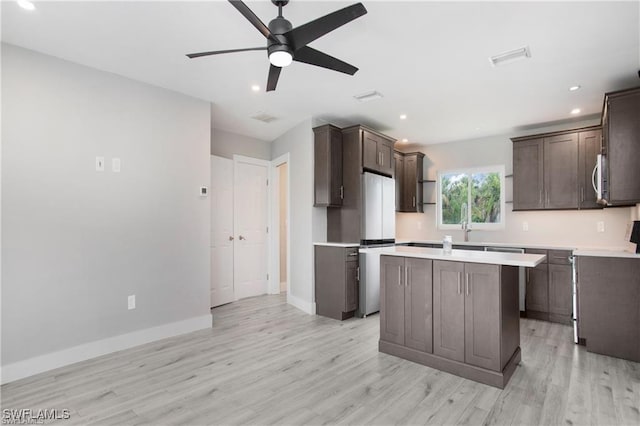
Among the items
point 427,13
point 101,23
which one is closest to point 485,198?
point 427,13

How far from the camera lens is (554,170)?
14.8 ft

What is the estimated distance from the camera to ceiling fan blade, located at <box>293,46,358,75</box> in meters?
2.28

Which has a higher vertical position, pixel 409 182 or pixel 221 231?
pixel 409 182

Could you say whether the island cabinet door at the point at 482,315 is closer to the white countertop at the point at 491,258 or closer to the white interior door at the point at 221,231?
the white countertop at the point at 491,258

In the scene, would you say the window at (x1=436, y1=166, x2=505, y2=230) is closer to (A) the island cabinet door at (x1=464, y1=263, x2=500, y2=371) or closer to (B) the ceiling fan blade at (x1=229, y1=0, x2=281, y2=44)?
(A) the island cabinet door at (x1=464, y1=263, x2=500, y2=371)

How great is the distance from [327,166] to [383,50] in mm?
1828

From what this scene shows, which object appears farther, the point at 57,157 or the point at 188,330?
the point at 188,330

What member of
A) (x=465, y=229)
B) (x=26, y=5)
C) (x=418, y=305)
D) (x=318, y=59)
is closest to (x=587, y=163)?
(x=465, y=229)

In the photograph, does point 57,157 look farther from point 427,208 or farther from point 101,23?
point 427,208

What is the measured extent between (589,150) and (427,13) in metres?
3.45

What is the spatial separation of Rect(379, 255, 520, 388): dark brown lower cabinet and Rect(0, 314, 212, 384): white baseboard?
7.27 ft

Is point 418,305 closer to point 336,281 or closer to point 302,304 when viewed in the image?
point 336,281

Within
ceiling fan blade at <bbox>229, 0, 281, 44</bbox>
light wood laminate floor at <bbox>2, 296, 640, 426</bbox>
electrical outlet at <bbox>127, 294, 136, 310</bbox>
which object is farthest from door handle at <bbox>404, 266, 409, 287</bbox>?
electrical outlet at <bbox>127, 294, 136, 310</bbox>

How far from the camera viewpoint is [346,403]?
7.21 feet
